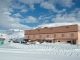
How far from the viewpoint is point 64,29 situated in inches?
2096

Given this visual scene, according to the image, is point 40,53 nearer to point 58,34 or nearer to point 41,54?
point 41,54

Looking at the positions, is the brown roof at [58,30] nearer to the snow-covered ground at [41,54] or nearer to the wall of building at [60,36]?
the wall of building at [60,36]

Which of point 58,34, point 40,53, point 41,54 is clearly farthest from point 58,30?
point 41,54

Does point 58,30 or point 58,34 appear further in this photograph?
point 58,34

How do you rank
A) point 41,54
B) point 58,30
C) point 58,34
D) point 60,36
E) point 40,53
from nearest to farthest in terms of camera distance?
point 41,54 < point 40,53 < point 60,36 < point 58,30 < point 58,34

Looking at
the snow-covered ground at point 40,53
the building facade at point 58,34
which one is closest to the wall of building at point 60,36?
the building facade at point 58,34

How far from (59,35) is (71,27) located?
6.49 meters

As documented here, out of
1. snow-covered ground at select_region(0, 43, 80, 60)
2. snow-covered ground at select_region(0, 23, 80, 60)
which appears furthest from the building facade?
snow-covered ground at select_region(0, 43, 80, 60)

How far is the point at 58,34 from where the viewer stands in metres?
55.5

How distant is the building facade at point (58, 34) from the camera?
163ft

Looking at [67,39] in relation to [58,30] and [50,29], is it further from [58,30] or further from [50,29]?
[50,29]

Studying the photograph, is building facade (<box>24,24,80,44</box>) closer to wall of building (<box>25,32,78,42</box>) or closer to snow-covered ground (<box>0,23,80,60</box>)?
wall of building (<box>25,32,78,42</box>)

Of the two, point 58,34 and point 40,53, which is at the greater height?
point 58,34

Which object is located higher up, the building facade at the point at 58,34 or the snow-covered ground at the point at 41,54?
the building facade at the point at 58,34
